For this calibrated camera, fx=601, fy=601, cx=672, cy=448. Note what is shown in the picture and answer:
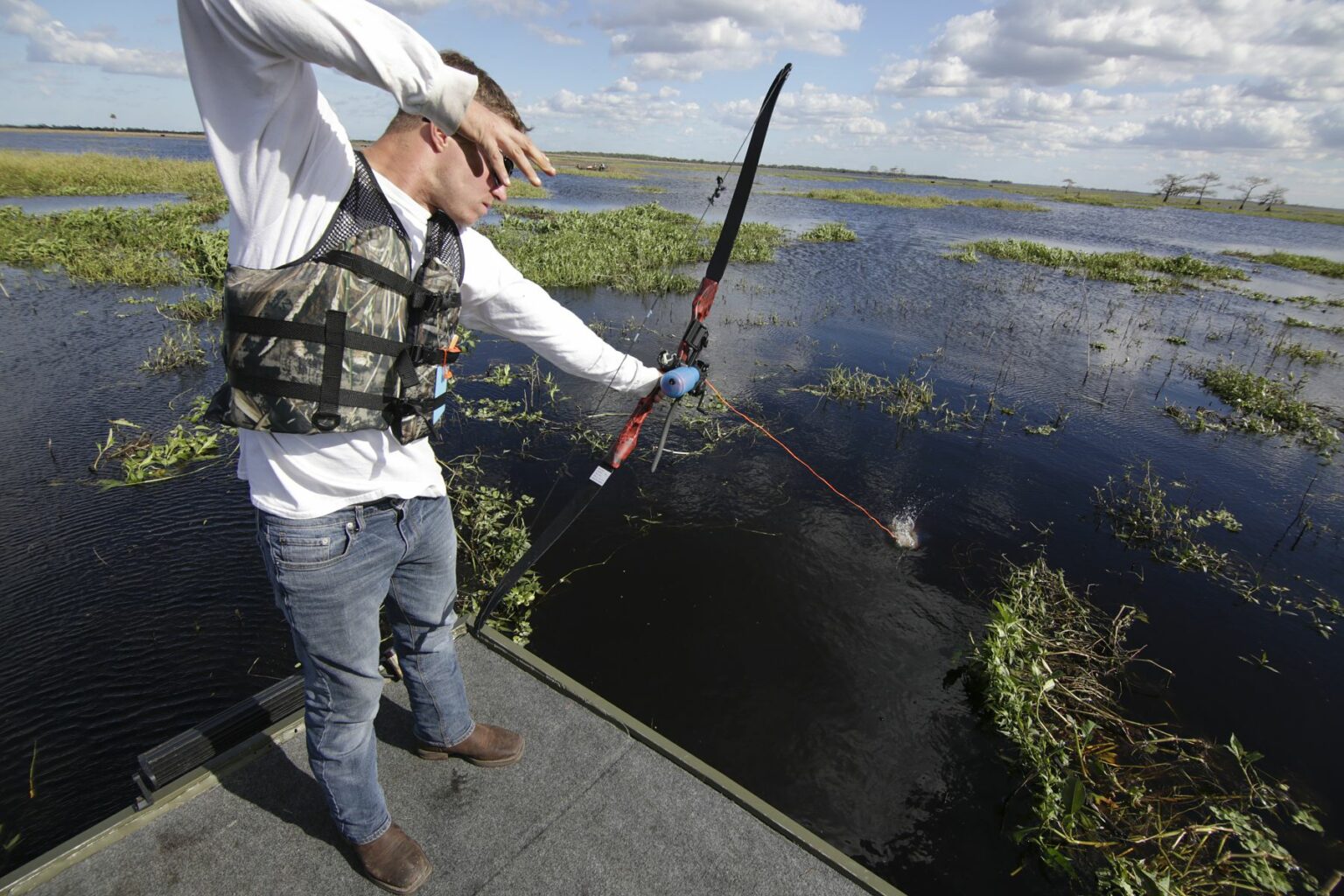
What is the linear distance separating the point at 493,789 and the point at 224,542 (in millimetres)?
5276

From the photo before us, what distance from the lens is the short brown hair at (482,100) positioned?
2182mm

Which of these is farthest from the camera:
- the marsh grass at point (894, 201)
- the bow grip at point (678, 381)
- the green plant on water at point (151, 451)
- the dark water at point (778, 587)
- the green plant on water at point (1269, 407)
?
the marsh grass at point (894, 201)

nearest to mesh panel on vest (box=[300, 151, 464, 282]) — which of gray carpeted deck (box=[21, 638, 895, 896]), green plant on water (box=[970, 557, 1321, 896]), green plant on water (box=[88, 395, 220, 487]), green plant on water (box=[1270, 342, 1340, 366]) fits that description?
gray carpeted deck (box=[21, 638, 895, 896])

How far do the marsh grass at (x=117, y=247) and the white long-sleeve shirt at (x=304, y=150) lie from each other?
17725 mm

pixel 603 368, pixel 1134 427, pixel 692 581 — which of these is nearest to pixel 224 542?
pixel 692 581

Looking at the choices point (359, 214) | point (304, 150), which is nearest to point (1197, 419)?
point (359, 214)

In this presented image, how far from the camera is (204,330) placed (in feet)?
41.0

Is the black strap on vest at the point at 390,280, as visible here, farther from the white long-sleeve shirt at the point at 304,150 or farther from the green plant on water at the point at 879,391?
the green plant on water at the point at 879,391

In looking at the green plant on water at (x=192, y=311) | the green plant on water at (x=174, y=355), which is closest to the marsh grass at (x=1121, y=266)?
the green plant on water at (x=174, y=355)

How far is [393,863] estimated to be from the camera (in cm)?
276

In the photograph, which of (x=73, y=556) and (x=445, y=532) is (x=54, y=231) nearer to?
(x=73, y=556)

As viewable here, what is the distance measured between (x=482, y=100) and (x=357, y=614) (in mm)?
2038

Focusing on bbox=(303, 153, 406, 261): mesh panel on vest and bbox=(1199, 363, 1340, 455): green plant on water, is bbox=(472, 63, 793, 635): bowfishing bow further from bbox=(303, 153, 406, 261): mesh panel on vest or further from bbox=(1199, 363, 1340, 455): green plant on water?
bbox=(1199, 363, 1340, 455): green plant on water

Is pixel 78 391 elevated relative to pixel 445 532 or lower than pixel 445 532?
lower
